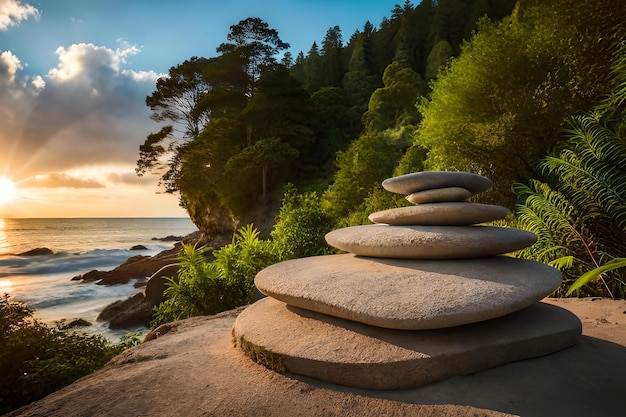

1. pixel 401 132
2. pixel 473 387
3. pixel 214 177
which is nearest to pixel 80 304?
pixel 214 177

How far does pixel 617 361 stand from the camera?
2766mm

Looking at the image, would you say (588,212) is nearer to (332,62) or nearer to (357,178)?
(357,178)

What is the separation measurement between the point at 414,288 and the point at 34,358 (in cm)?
584

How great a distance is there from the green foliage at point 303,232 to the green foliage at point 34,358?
12.7 ft

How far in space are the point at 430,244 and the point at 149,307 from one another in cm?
1066

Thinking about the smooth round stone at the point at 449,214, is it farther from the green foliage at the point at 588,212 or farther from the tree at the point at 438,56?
the tree at the point at 438,56

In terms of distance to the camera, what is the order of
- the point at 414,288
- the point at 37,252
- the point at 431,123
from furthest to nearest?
the point at 37,252 → the point at 431,123 → the point at 414,288

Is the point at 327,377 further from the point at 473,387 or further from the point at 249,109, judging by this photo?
the point at 249,109

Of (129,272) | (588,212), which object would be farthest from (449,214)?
(129,272)

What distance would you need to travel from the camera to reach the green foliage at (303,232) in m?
8.17

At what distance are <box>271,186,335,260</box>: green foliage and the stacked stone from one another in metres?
4.12

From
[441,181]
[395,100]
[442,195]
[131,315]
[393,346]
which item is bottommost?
[131,315]

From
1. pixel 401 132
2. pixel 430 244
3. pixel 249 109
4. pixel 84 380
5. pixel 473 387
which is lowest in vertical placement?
pixel 84 380

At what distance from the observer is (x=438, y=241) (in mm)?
3332
